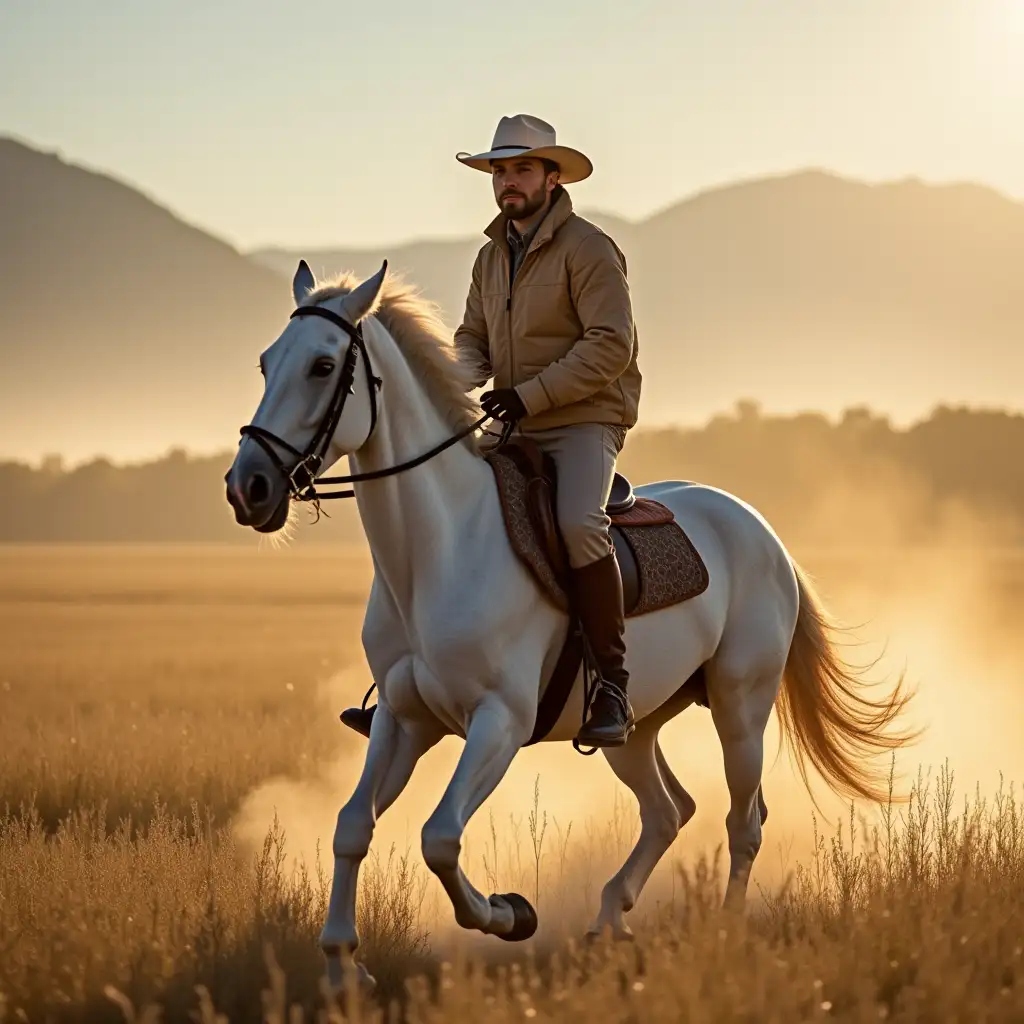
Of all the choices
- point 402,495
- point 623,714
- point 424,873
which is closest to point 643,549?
point 623,714

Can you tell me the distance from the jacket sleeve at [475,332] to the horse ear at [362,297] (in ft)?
4.44

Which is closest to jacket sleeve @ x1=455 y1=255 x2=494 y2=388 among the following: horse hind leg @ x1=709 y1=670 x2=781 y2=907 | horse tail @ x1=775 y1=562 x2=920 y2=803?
horse hind leg @ x1=709 y1=670 x2=781 y2=907

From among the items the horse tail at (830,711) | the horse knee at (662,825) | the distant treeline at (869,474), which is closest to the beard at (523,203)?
the horse tail at (830,711)

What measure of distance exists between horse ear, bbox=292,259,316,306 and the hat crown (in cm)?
117

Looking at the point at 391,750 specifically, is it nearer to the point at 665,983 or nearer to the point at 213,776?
the point at 665,983

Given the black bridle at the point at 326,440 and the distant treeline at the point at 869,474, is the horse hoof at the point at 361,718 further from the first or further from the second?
the distant treeline at the point at 869,474

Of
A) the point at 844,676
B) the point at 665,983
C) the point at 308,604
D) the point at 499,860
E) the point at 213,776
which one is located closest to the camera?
the point at 665,983

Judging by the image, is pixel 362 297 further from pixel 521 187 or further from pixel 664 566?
pixel 664 566

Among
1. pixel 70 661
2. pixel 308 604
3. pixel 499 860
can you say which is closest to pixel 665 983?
pixel 499 860

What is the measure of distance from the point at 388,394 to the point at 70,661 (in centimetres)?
1979

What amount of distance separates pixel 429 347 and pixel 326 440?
2.86ft

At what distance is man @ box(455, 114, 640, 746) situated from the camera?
7.21 metres

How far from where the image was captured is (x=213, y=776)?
1369 centimetres

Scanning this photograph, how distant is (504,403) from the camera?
719cm
